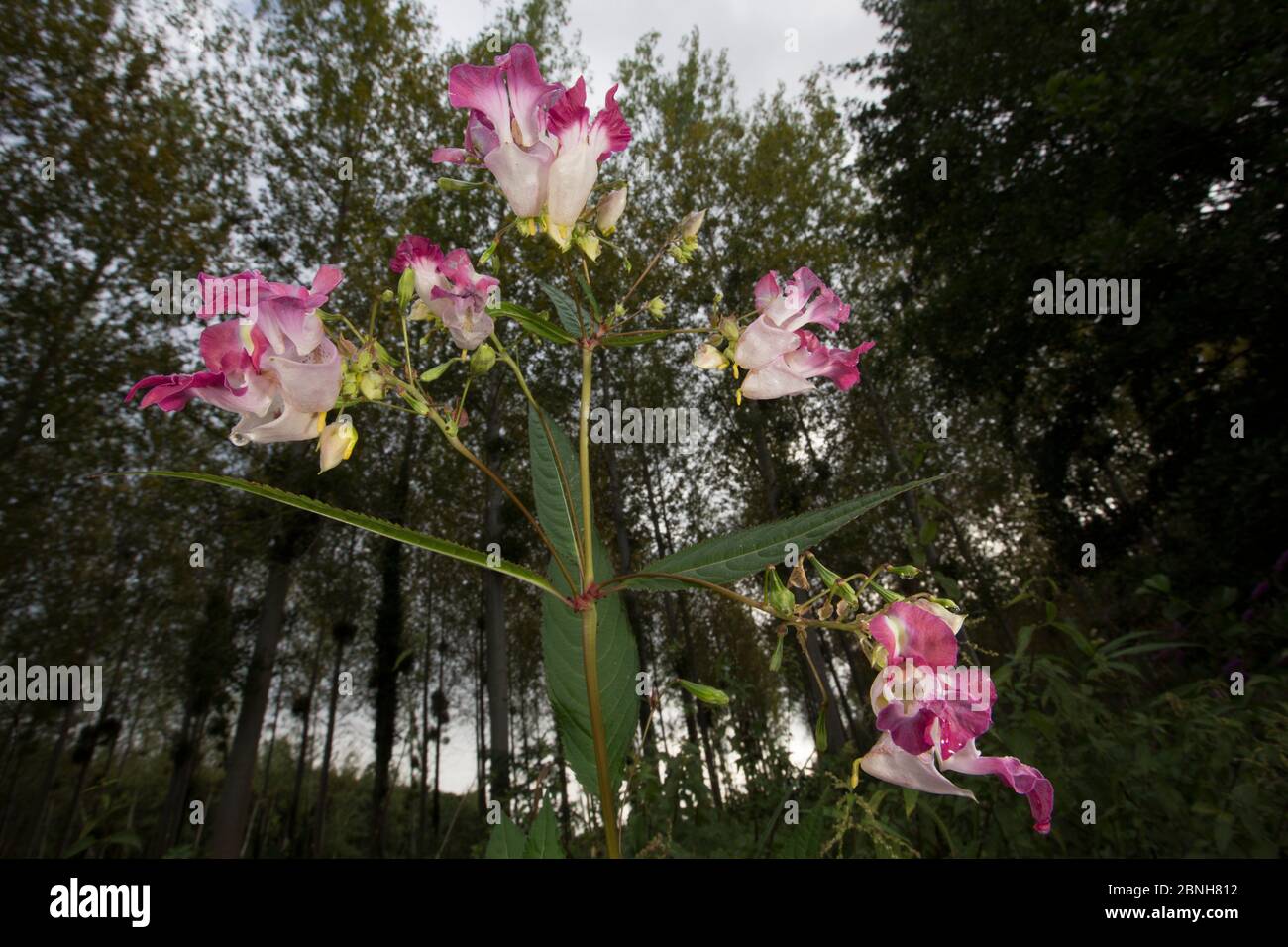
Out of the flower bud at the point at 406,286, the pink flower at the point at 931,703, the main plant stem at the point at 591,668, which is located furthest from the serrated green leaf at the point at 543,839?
the flower bud at the point at 406,286

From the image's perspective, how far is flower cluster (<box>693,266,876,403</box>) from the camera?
0.71m

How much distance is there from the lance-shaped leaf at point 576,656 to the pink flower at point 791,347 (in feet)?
0.81

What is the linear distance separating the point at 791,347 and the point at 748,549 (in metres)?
0.25

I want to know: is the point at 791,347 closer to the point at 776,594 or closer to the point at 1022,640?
the point at 776,594

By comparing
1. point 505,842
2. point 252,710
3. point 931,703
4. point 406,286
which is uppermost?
point 406,286

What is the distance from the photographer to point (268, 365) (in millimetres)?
557

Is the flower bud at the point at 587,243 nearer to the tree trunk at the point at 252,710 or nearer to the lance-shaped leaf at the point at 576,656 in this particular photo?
the lance-shaped leaf at the point at 576,656

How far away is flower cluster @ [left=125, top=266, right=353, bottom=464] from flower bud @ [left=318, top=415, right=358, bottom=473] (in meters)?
0.04

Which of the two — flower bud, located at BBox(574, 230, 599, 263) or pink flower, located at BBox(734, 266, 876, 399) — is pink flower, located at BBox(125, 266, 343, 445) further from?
pink flower, located at BBox(734, 266, 876, 399)

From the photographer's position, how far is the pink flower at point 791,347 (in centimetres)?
71

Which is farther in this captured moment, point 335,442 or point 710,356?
point 710,356

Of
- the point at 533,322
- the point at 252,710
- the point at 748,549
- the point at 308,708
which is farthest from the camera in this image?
the point at 308,708

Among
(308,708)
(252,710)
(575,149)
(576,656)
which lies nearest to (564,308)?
(575,149)

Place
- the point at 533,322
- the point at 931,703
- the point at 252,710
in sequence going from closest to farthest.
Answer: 1. the point at 931,703
2. the point at 533,322
3. the point at 252,710
